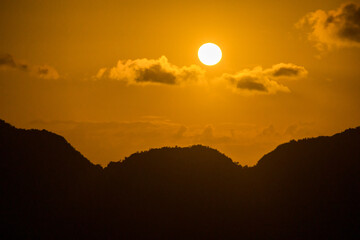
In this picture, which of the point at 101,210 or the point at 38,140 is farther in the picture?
the point at 38,140

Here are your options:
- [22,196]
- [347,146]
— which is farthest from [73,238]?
[347,146]

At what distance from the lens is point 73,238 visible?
91.4 meters

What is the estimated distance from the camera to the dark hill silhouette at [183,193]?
8719 cm

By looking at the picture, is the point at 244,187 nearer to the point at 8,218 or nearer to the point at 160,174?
the point at 160,174

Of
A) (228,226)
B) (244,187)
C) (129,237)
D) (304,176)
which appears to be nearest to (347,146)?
(304,176)

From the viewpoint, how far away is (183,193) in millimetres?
92312

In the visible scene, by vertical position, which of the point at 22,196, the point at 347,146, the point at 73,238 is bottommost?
the point at 73,238

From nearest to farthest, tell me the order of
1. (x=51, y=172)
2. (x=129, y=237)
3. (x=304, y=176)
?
(x=129, y=237) → (x=304, y=176) → (x=51, y=172)

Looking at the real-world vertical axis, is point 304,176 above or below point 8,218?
above

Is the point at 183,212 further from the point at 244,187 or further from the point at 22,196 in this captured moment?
the point at 22,196

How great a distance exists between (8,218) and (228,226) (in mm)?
37120

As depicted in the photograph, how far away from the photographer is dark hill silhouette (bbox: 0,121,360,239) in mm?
87188

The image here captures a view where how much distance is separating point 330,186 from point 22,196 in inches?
2092

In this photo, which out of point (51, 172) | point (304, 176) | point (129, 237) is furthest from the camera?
point (51, 172)
